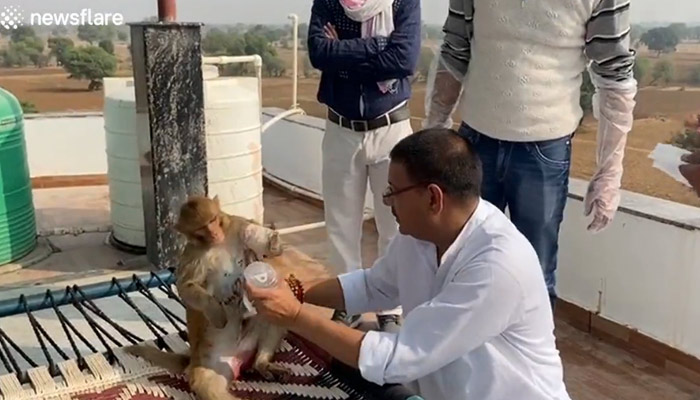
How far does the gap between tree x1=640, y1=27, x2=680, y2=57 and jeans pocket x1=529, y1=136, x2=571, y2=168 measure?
143cm

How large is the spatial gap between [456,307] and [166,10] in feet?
7.48

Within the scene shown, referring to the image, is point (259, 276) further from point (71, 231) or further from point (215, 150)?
point (71, 231)

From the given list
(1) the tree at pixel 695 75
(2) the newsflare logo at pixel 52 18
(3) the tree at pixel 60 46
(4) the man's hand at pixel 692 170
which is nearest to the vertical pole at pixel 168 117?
(4) the man's hand at pixel 692 170

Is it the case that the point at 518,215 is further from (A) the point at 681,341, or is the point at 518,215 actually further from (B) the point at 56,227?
(B) the point at 56,227

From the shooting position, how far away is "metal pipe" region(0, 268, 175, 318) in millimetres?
1688

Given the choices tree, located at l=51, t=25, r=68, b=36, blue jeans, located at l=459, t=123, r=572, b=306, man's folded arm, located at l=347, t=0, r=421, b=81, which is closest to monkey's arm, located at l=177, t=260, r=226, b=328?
blue jeans, located at l=459, t=123, r=572, b=306

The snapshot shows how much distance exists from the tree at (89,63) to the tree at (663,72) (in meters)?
4.22

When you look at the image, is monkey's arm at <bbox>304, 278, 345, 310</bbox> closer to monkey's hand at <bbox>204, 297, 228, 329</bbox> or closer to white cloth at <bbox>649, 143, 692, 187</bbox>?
monkey's hand at <bbox>204, 297, 228, 329</bbox>

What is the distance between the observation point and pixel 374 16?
2.25 metres

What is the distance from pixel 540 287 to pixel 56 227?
138 inches

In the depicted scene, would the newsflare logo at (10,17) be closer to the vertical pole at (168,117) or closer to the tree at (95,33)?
the tree at (95,33)

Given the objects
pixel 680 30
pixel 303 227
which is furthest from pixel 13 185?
pixel 680 30

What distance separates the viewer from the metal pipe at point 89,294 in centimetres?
169

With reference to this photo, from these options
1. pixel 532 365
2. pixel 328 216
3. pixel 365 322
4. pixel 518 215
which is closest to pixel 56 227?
pixel 328 216
